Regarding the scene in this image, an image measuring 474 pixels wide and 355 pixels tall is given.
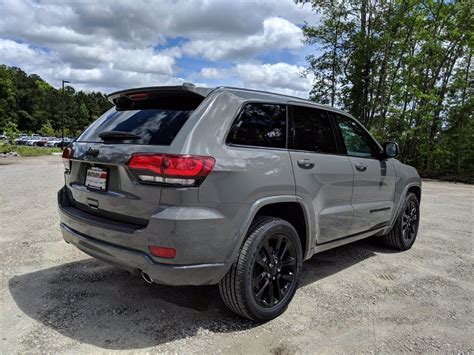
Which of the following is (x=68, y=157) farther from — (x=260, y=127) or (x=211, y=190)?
(x=260, y=127)

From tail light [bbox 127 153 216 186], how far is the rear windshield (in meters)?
0.16

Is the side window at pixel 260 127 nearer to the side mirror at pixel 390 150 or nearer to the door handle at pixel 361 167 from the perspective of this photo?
the door handle at pixel 361 167

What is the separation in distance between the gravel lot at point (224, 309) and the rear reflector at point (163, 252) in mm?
674

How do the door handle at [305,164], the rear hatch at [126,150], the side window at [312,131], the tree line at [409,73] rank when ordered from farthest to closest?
the tree line at [409,73] → the side window at [312,131] → the door handle at [305,164] → the rear hatch at [126,150]

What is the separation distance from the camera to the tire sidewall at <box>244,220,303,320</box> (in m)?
2.81

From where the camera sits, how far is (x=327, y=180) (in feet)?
11.6

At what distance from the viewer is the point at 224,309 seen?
127 inches

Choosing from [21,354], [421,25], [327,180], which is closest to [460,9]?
[421,25]

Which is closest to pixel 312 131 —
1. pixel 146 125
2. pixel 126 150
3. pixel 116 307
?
pixel 146 125

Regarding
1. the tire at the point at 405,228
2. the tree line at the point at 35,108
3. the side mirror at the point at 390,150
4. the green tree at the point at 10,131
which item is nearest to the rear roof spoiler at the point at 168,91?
the side mirror at the point at 390,150

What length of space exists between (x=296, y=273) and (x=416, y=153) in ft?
64.7

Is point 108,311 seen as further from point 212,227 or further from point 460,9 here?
point 460,9

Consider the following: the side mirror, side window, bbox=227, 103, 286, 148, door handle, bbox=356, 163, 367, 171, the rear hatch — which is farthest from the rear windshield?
the side mirror

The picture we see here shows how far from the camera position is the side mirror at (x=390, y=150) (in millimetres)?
4508
